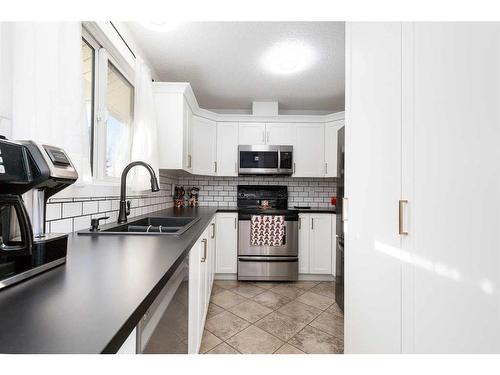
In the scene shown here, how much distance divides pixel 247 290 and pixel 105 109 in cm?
236

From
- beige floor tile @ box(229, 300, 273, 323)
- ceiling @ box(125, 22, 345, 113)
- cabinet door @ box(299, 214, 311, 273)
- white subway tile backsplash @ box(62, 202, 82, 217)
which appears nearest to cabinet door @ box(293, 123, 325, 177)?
ceiling @ box(125, 22, 345, 113)

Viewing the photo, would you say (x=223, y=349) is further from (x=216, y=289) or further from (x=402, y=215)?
(x=402, y=215)

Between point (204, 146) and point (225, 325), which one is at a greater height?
point (204, 146)

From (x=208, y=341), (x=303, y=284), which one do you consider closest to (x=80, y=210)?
(x=208, y=341)

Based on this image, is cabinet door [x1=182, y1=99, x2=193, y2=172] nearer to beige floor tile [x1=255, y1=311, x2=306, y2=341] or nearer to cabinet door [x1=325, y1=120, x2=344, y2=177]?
beige floor tile [x1=255, y1=311, x2=306, y2=341]

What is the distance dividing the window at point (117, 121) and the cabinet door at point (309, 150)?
86.9 inches

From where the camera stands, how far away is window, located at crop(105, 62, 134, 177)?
192 centimetres

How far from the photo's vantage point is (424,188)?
851 millimetres

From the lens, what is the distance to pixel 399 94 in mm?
985

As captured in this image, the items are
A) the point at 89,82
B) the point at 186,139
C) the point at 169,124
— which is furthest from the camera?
the point at 186,139

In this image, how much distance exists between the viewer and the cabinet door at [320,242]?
10.6ft

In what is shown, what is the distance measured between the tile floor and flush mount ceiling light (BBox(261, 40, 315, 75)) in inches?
98.4
